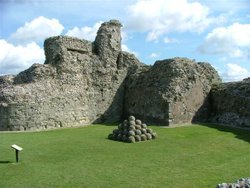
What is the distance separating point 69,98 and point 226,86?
28.5 ft

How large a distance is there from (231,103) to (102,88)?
7473mm

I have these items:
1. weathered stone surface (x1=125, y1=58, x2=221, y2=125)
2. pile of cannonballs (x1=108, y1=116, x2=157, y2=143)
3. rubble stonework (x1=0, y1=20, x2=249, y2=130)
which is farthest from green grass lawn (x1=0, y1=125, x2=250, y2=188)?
weathered stone surface (x1=125, y1=58, x2=221, y2=125)

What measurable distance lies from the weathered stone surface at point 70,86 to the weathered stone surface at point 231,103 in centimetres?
556

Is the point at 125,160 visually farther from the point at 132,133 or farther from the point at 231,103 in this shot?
the point at 231,103

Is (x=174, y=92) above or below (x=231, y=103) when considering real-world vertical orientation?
above

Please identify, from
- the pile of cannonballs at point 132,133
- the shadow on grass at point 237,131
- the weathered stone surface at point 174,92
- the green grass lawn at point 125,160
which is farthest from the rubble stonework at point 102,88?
the pile of cannonballs at point 132,133

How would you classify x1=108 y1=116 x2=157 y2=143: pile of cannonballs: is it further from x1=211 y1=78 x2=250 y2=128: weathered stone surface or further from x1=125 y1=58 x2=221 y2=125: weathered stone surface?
x1=211 y1=78 x2=250 y2=128: weathered stone surface

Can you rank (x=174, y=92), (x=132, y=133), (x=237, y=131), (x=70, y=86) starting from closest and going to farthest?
(x=132, y=133), (x=237, y=131), (x=174, y=92), (x=70, y=86)

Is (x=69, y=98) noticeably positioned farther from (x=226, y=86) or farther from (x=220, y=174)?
(x=220, y=174)

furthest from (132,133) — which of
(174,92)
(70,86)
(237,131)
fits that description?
(70,86)

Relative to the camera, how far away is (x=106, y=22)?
2445cm

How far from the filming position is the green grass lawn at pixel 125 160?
10.6 metres

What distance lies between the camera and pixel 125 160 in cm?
1297

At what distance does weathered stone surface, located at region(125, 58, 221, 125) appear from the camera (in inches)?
832
